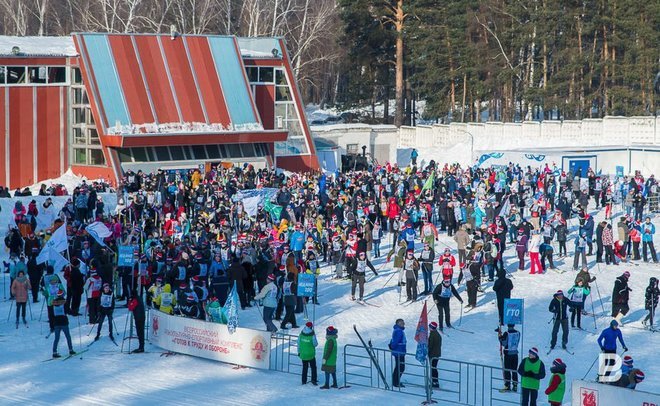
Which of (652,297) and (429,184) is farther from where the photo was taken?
(429,184)

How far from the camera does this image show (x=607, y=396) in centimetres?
1595

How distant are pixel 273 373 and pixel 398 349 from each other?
242 cm

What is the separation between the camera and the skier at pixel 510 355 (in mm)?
18891

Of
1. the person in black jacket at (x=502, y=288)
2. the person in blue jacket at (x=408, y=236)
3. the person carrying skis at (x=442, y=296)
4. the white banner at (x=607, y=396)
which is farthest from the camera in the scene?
the person in blue jacket at (x=408, y=236)

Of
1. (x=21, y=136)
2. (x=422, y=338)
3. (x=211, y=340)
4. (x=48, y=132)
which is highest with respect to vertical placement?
(x=48, y=132)

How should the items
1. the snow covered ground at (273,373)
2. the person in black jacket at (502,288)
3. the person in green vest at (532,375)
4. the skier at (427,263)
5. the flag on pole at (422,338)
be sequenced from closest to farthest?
the person in green vest at (532,375), the snow covered ground at (273,373), the flag on pole at (422,338), the person in black jacket at (502,288), the skier at (427,263)

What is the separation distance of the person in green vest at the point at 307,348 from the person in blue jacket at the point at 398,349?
4.31 feet

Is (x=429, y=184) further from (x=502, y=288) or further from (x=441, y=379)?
(x=441, y=379)

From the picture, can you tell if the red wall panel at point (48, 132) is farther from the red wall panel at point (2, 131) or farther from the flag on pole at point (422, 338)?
the flag on pole at point (422, 338)

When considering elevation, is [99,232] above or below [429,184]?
below

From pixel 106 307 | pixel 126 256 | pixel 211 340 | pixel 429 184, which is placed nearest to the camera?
pixel 211 340

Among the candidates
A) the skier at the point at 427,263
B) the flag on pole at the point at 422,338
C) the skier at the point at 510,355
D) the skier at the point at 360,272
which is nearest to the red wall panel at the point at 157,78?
the skier at the point at 360,272

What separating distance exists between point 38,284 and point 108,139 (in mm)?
18063

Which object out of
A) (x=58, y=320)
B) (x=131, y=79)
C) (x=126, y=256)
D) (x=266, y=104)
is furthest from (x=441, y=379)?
(x=266, y=104)
